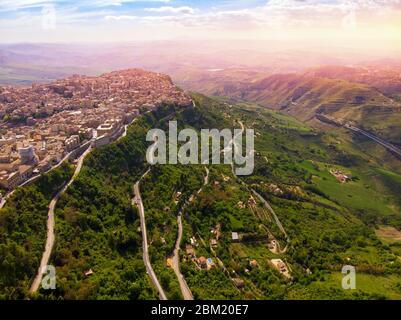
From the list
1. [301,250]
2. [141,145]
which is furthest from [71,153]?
[301,250]

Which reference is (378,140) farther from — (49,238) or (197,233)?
(49,238)

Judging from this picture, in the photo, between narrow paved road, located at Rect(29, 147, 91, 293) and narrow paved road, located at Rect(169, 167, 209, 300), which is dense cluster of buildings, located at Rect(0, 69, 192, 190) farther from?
narrow paved road, located at Rect(169, 167, 209, 300)

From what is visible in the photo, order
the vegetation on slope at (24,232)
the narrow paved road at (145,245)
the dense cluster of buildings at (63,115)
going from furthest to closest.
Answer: the dense cluster of buildings at (63,115) → the narrow paved road at (145,245) → the vegetation on slope at (24,232)

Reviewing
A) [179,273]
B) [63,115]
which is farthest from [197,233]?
[63,115]

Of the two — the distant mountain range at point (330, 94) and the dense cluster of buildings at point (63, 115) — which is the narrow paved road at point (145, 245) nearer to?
the dense cluster of buildings at point (63, 115)

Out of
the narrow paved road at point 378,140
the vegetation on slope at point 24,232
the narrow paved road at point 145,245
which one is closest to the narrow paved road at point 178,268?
the narrow paved road at point 145,245

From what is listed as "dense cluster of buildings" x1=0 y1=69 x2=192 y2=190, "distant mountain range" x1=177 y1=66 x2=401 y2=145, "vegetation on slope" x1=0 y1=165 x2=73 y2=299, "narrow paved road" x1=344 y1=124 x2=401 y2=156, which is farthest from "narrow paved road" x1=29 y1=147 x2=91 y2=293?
"distant mountain range" x1=177 y1=66 x2=401 y2=145

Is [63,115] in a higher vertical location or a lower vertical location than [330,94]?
higher

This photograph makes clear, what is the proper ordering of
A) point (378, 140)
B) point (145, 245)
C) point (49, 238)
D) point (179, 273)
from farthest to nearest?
point (378, 140)
point (145, 245)
point (179, 273)
point (49, 238)
